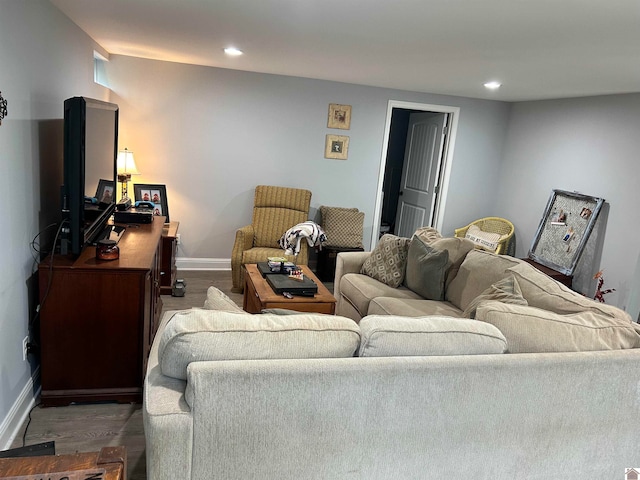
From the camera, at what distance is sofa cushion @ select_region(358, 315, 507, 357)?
1632 millimetres

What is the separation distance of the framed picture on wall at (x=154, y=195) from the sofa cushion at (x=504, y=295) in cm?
331

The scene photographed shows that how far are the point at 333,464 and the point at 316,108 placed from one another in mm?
4315

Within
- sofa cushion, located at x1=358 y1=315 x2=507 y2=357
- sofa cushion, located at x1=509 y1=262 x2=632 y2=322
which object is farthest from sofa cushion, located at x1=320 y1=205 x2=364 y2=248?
sofa cushion, located at x1=358 y1=315 x2=507 y2=357

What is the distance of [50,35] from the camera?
269cm

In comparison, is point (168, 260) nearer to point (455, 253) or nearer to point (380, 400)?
point (455, 253)

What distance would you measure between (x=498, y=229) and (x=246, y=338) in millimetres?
4874

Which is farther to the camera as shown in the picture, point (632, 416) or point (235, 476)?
point (632, 416)

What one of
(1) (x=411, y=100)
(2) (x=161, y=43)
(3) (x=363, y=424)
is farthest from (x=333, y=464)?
(1) (x=411, y=100)

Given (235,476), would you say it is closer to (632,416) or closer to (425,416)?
(425,416)

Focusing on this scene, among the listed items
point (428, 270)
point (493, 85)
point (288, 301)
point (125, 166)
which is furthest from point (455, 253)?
point (125, 166)

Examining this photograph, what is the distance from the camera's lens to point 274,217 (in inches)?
199

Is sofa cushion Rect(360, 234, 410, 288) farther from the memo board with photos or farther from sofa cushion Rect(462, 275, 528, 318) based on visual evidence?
the memo board with photos

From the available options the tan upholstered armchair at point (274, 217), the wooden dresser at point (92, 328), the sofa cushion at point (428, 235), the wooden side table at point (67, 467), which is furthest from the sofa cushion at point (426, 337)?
the tan upholstered armchair at point (274, 217)

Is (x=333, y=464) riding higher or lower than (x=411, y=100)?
lower
